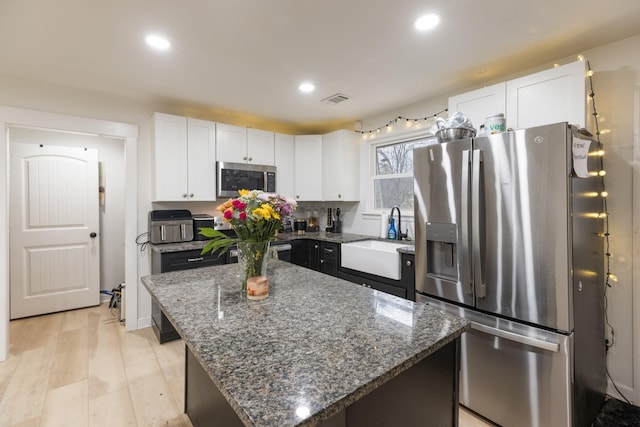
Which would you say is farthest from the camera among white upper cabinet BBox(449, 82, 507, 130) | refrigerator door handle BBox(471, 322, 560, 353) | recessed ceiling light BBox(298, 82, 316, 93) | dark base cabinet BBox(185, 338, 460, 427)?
recessed ceiling light BBox(298, 82, 316, 93)

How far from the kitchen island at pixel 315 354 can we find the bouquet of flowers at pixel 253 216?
0.30 meters

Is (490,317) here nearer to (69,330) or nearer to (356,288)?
(356,288)

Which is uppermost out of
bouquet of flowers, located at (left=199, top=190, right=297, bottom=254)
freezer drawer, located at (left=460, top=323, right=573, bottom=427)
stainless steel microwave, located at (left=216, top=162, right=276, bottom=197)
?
stainless steel microwave, located at (left=216, top=162, right=276, bottom=197)

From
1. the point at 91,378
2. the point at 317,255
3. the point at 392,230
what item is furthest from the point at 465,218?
the point at 91,378

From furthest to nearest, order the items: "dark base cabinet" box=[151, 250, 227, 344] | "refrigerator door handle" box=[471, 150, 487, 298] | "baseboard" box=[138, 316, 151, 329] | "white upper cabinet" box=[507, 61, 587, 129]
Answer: "baseboard" box=[138, 316, 151, 329], "dark base cabinet" box=[151, 250, 227, 344], "white upper cabinet" box=[507, 61, 587, 129], "refrigerator door handle" box=[471, 150, 487, 298]

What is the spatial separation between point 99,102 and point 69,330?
2.39 metres

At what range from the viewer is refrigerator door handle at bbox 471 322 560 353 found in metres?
1.55

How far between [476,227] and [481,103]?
1.14 meters

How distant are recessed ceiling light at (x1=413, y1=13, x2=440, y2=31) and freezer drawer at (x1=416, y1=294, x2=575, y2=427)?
1.76m

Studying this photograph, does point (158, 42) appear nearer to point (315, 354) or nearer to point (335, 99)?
point (335, 99)

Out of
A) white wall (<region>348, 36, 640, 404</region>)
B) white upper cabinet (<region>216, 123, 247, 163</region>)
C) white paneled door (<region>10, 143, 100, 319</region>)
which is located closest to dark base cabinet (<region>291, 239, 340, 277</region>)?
white upper cabinet (<region>216, 123, 247, 163</region>)

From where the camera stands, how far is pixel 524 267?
166 cm

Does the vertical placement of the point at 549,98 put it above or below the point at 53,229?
above

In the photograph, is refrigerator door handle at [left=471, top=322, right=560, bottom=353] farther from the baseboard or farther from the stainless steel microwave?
the baseboard
